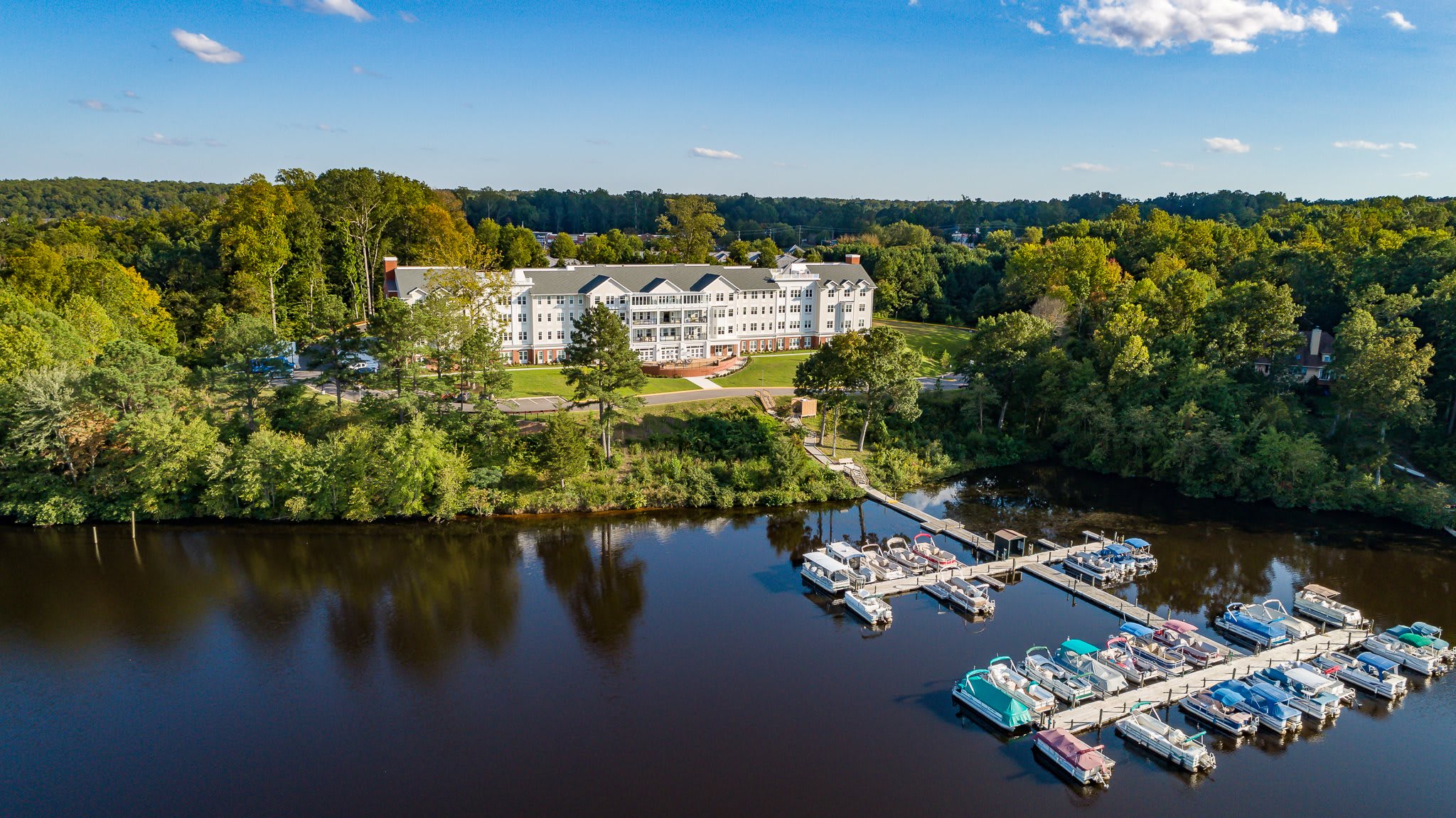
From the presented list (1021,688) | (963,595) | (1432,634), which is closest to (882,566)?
(963,595)

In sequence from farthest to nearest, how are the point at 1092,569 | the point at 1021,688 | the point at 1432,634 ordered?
the point at 1092,569
the point at 1432,634
the point at 1021,688

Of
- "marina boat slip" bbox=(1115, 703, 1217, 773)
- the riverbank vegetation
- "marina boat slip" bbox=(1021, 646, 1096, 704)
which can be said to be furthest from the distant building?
"marina boat slip" bbox=(1115, 703, 1217, 773)

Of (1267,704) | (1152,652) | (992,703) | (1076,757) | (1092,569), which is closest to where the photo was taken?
(1076,757)

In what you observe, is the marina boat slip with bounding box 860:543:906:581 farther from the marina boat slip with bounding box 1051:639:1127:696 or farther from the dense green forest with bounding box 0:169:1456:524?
the dense green forest with bounding box 0:169:1456:524

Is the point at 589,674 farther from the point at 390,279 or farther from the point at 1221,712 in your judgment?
the point at 390,279

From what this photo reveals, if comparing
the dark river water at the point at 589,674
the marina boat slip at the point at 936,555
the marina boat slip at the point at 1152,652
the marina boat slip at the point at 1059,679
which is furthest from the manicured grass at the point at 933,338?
the marina boat slip at the point at 1059,679

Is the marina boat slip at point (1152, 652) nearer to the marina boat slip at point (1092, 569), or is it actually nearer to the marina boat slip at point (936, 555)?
the marina boat slip at point (1092, 569)

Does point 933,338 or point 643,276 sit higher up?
point 643,276

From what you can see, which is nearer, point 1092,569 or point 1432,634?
point 1432,634

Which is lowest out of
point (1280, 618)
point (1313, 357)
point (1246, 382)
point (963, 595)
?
point (963, 595)
